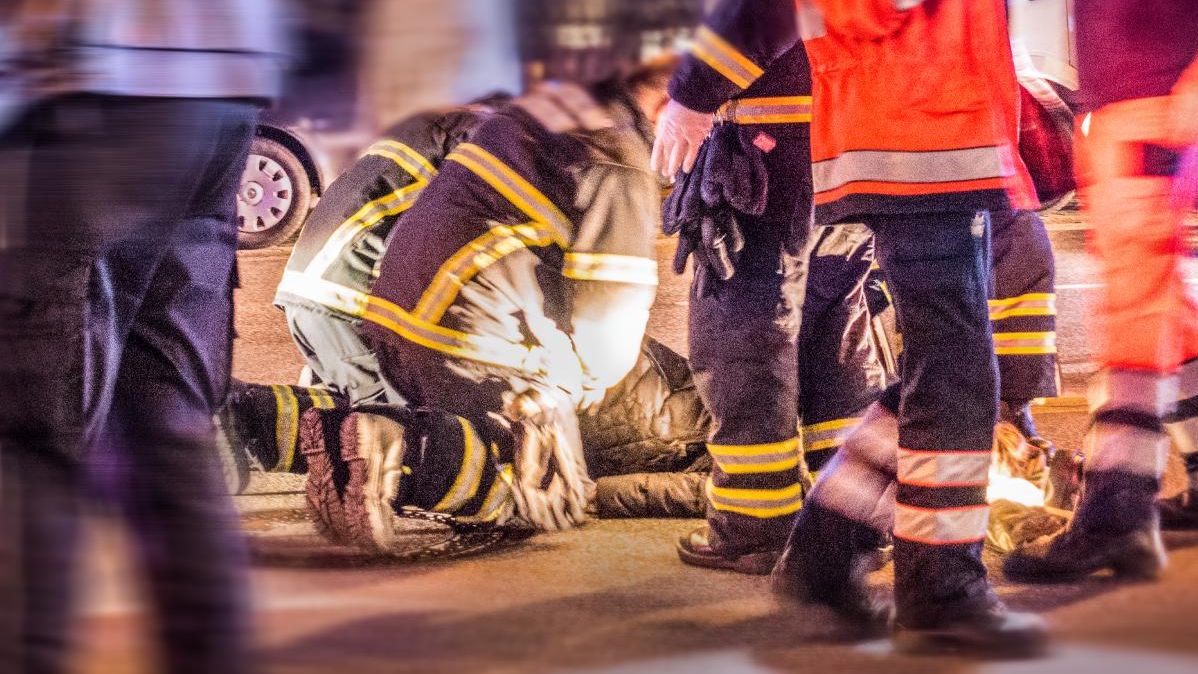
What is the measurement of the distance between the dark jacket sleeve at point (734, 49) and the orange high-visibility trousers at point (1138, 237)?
0.68 metres

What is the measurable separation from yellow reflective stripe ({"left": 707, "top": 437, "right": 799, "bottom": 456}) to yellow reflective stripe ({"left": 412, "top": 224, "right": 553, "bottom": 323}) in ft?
2.46

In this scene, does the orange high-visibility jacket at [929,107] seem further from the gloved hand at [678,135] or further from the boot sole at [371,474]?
the boot sole at [371,474]

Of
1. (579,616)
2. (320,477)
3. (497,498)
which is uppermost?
(320,477)

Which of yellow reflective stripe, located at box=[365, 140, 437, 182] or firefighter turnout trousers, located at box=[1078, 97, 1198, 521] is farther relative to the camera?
yellow reflective stripe, located at box=[365, 140, 437, 182]

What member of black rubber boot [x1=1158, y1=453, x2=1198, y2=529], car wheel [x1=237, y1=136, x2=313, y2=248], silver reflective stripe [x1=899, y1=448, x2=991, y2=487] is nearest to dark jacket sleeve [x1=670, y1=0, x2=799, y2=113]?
silver reflective stripe [x1=899, y1=448, x2=991, y2=487]

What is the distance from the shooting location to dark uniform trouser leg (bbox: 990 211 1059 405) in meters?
2.91

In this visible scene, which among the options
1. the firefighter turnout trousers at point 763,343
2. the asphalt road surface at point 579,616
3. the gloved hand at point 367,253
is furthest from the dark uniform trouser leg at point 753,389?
the gloved hand at point 367,253

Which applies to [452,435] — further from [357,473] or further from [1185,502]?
[1185,502]

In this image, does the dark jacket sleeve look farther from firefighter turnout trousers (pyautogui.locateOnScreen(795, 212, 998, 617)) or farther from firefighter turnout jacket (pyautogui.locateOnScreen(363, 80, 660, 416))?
firefighter turnout jacket (pyautogui.locateOnScreen(363, 80, 660, 416))

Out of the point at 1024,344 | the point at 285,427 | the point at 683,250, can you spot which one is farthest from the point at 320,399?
the point at 1024,344

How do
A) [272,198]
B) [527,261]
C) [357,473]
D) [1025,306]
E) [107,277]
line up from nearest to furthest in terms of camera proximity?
1. [107,277]
2. [357,473]
3. [1025,306]
4. [527,261]
5. [272,198]

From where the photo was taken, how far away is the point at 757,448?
256 centimetres

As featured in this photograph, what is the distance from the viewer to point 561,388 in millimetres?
3010

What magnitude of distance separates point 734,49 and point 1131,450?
1.11 metres
